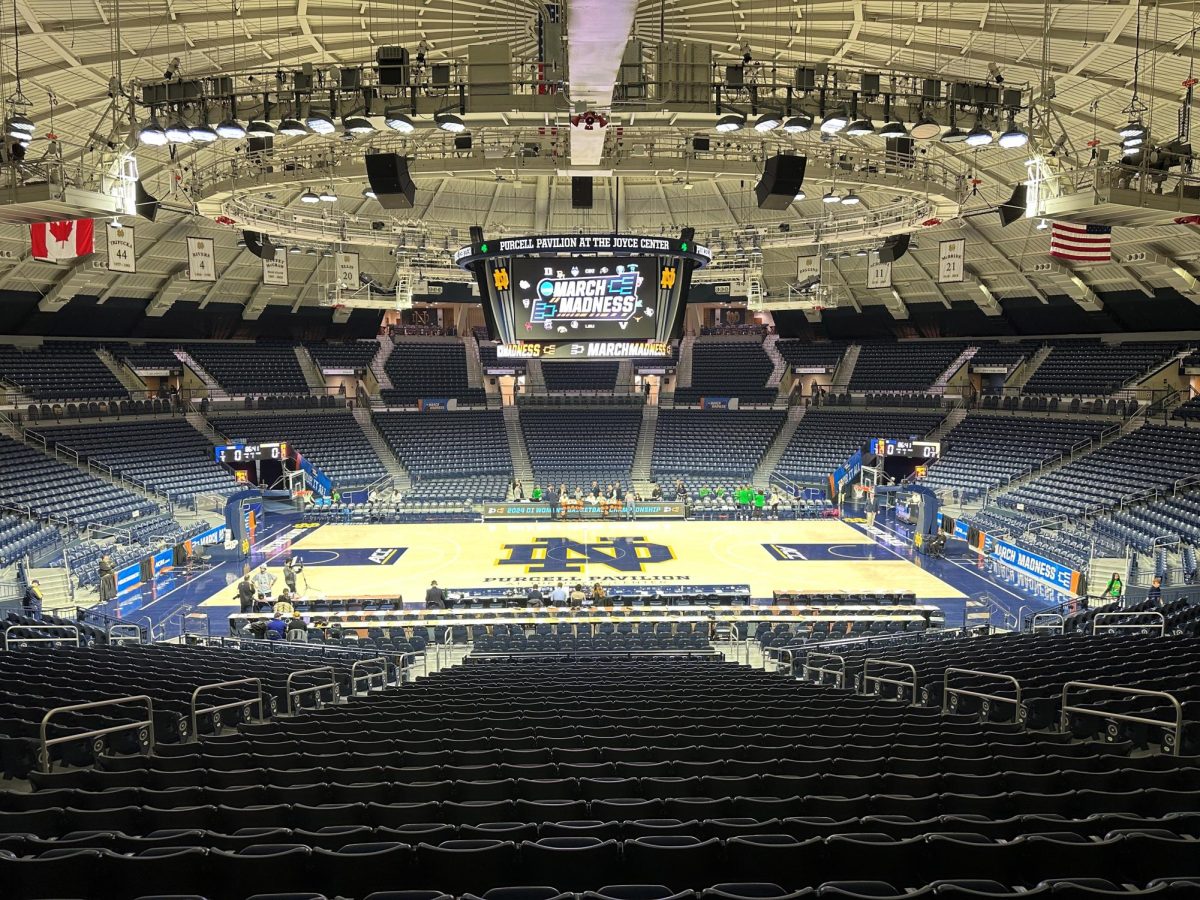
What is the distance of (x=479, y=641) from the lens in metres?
21.1

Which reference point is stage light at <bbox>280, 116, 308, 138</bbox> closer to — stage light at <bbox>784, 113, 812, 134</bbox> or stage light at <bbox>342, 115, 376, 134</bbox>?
stage light at <bbox>342, 115, 376, 134</bbox>

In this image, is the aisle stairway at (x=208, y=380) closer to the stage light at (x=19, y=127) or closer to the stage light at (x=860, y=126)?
the stage light at (x=19, y=127)

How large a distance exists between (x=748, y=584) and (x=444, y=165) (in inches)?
669

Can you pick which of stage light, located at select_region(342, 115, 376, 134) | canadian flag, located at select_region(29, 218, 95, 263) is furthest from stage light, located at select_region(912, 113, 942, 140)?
canadian flag, located at select_region(29, 218, 95, 263)

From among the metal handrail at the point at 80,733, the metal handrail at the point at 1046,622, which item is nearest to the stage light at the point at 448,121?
the metal handrail at the point at 80,733

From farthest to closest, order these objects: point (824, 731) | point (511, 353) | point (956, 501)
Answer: point (956, 501)
point (511, 353)
point (824, 731)

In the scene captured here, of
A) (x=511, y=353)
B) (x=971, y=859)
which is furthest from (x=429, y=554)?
(x=971, y=859)

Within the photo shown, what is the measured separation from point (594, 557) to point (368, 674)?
1824cm

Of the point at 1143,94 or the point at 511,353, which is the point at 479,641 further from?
the point at 1143,94

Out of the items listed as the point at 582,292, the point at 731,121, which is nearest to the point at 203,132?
the point at 731,121

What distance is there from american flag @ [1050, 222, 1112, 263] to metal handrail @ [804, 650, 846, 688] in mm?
12401

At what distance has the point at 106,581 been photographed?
977 inches

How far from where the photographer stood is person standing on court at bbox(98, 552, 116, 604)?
81.4 ft

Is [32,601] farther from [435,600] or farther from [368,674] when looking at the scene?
[368,674]
